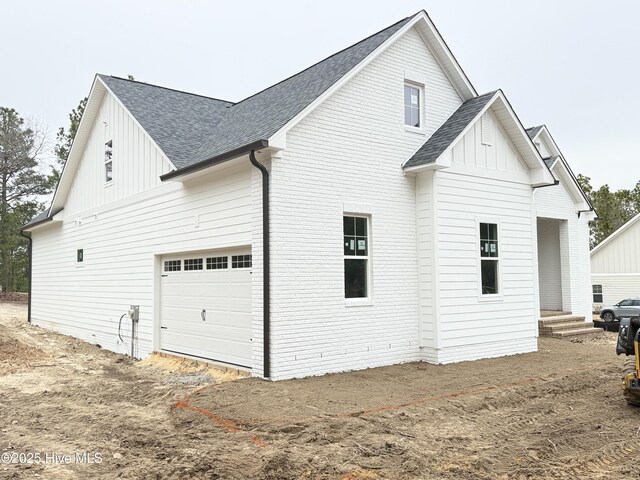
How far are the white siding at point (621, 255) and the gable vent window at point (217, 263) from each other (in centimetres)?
2701

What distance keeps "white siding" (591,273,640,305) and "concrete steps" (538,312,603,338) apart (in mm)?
14626

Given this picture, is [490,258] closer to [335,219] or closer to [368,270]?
[368,270]

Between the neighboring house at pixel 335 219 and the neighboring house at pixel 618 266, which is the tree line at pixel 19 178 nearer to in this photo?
the neighboring house at pixel 335 219

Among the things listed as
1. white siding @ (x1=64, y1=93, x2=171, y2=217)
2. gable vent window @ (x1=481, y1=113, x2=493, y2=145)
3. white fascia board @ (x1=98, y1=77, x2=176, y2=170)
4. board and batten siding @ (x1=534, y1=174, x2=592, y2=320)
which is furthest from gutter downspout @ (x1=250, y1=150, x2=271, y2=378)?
board and batten siding @ (x1=534, y1=174, x2=592, y2=320)

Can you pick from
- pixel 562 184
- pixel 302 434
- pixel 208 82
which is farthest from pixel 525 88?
pixel 208 82

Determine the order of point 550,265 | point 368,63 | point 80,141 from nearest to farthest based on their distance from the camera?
1. point 368,63
2. point 80,141
3. point 550,265

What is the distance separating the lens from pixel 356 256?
34.9 ft

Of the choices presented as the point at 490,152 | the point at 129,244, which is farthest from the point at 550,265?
the point at 129,244

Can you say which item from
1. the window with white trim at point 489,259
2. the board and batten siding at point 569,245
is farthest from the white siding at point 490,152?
the board and batten siding at point 569,245

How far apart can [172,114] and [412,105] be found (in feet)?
21.2

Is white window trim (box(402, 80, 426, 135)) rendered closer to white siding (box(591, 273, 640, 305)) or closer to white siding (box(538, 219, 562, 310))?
white siding (box(538, 219, 562, 310))

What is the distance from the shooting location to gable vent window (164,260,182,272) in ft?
40.9

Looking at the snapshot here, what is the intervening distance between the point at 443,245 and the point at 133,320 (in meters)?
7.77

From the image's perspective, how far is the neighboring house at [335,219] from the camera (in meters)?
9.74
